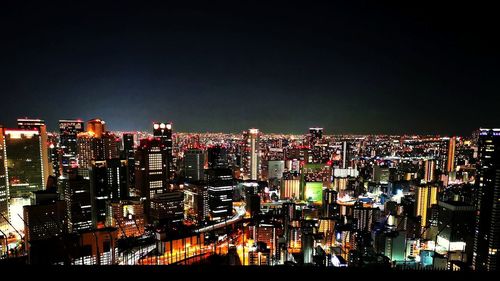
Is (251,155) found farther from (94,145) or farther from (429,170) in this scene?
(429,170)

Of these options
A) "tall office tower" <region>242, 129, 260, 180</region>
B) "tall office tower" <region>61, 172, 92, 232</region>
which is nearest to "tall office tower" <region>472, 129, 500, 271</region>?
"tall office tower" <region>61, 172, 92, 232</region>

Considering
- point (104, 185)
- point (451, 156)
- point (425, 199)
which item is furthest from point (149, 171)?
point (451, 156)

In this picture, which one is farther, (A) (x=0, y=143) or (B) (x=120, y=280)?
(A) (x=0, y=143)

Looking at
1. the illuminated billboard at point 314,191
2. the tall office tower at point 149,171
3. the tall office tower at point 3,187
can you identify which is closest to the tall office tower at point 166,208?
the tall office tower at point 149,171

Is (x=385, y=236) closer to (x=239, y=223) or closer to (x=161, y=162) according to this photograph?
(x=239, y=223)

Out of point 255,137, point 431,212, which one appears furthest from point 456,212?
point 255,137

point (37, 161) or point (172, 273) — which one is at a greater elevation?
point (172, 273)

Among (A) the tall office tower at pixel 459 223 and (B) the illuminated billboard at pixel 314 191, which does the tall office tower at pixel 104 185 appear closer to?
(B) the illuminated billboard at pixel 314 191
